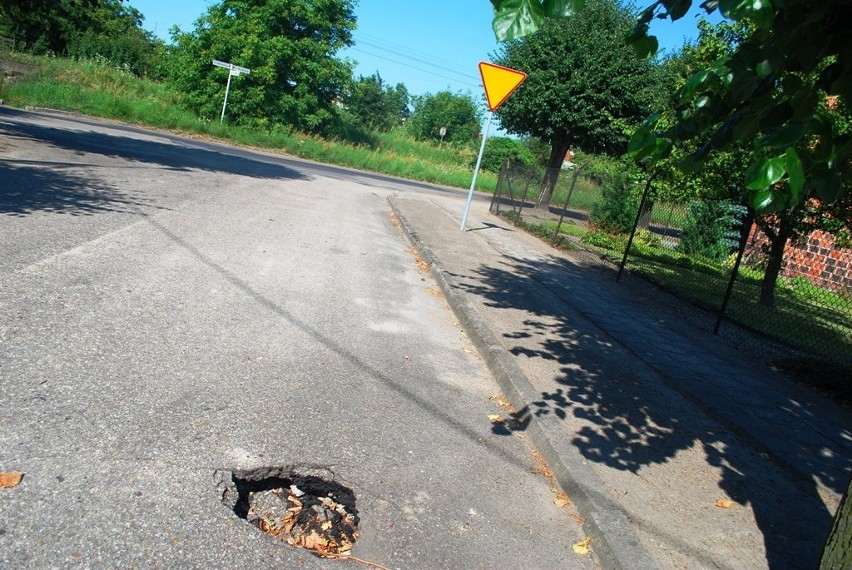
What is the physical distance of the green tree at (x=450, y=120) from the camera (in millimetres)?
74188

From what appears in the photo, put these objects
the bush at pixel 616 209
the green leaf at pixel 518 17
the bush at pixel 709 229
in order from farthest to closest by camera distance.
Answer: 1. the bush at pixel 616 209
2. the bush at pixel 709 229
3. the green leaf at pixel 518 17

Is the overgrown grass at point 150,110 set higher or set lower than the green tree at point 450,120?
lower

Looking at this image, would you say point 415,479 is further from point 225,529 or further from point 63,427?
point 63,427

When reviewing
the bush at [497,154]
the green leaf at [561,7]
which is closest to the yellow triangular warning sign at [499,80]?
the green leaf at [561,7]

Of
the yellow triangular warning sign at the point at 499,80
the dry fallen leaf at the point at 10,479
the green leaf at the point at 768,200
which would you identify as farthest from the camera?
the yellow triangular warning sign at the point at 499,80

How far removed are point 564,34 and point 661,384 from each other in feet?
70.6

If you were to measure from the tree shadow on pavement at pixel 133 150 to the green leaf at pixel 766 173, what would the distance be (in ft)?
48.4

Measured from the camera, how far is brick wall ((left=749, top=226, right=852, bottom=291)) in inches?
511

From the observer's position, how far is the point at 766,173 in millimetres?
2586

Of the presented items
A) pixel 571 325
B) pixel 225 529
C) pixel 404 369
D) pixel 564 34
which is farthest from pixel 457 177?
pixel 225 529

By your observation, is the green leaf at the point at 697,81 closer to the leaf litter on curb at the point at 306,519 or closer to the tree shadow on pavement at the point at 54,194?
the leaf litter on curb at the point at 306,519

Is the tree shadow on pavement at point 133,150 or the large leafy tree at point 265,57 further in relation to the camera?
the large leafy tree at point 265,57

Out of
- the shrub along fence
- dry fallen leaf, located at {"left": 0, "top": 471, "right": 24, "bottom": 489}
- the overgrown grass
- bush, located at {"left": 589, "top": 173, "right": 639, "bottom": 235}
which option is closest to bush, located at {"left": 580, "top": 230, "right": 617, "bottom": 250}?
the shrub along fence

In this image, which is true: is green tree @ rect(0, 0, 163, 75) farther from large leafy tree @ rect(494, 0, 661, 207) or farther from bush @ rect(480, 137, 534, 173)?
large leafy tree @ rect(494, 0, 661, 207)
